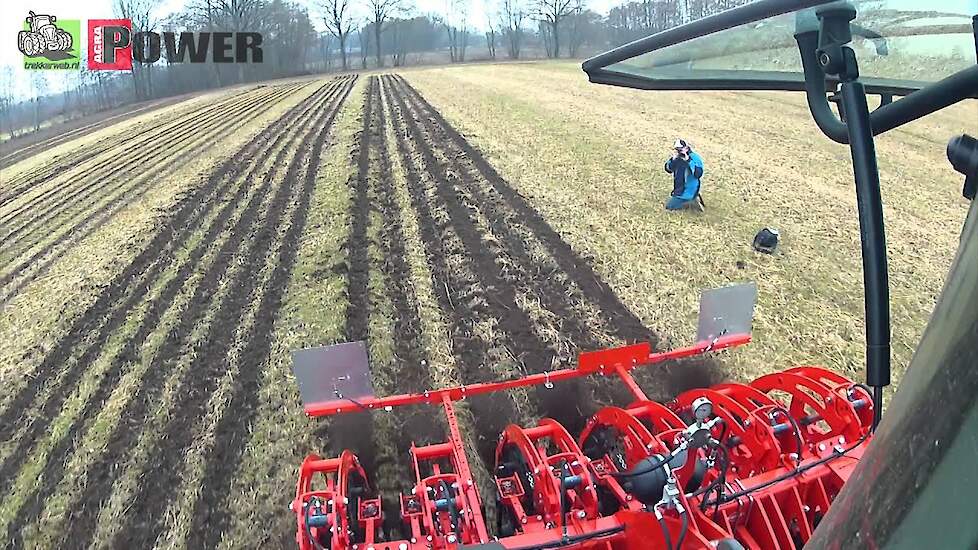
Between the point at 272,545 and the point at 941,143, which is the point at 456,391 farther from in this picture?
the point at 941,143

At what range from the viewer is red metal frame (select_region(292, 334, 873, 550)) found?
150 inches

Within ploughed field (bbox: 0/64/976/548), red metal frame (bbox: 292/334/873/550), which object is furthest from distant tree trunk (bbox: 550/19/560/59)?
red metal frame (bbox: 292/334/873/550)

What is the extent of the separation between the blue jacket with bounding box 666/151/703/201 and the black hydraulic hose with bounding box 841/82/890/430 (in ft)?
35.1

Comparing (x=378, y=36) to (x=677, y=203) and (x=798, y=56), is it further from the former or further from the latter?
(x=798, y=56)

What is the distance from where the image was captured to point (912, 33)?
6.09ft

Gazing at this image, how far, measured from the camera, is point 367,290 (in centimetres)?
895

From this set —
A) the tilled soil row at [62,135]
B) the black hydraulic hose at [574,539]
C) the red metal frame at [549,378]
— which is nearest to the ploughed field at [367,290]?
the red metal frame at [549,378]

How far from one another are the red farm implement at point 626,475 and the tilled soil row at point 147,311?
6.25 ft

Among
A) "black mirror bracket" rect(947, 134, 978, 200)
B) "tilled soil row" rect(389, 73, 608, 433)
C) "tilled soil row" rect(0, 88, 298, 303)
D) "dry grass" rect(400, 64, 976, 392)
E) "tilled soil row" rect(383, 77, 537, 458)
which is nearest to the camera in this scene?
"black mirror bracket" rect(947, 134, 978, 200)

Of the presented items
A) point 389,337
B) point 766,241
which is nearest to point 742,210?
point 766,241

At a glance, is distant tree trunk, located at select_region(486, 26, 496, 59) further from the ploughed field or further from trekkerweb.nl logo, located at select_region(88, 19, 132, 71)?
the ploughed field

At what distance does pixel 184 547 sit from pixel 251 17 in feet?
169

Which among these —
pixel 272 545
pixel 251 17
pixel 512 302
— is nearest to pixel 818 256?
pixel 512 302

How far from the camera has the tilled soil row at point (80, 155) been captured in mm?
18234
